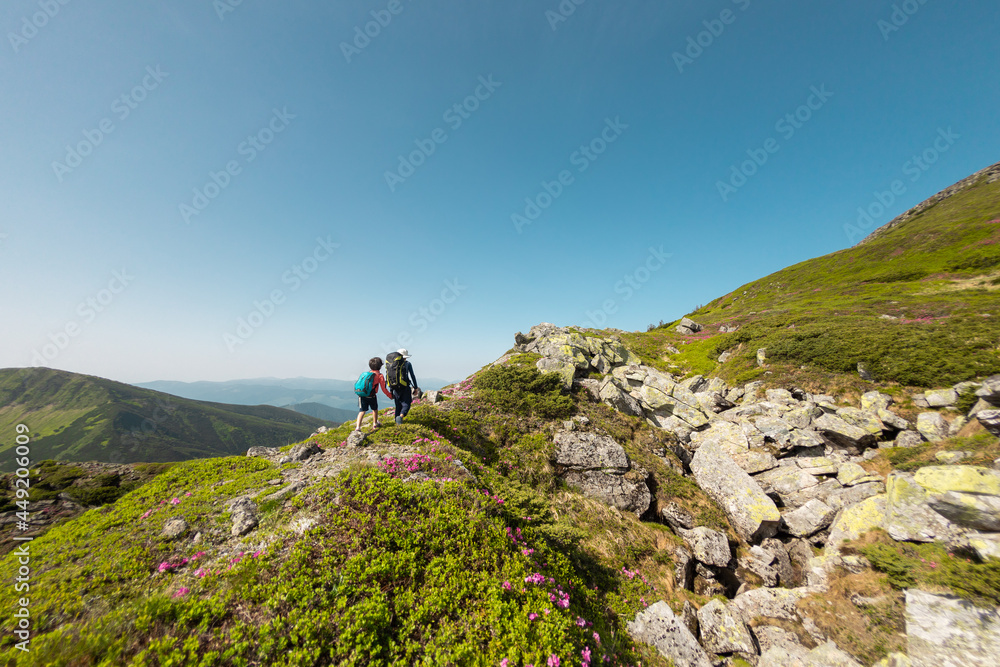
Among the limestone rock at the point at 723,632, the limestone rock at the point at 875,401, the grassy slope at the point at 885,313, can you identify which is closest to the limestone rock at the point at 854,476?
the limestone rock at the point at 875,401

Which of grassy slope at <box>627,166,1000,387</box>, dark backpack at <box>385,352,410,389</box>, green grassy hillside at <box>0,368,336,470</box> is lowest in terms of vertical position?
green grassy hillside at <box>0,368,336,470</box>

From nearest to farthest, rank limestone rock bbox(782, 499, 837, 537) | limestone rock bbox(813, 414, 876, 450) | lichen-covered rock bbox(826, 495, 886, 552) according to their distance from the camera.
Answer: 1. lichen-covered rock bbox(826, 495, 886, 552)
2. limestone rock bbox(782, 499, 837, 537)
3. limestone rock bbox(813, 414, 876, 450)

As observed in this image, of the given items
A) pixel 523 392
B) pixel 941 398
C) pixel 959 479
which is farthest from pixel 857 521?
pixel 523 392

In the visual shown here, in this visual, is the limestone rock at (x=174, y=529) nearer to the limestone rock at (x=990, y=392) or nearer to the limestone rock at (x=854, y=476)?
the limestone rock at (x=854, y=476)

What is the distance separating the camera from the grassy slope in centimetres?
2025

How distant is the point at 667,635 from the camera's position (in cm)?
780

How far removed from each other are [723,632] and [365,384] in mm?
13679

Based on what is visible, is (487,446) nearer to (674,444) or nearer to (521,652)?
(521,652)

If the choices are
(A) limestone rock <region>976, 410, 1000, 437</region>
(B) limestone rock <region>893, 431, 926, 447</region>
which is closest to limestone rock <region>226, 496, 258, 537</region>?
(A) limestone rock <region>976, 410, 1000, 437</region>

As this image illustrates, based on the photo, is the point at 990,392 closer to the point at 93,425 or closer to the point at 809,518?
the point at 809,518

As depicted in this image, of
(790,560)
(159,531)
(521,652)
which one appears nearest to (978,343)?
(790,560)

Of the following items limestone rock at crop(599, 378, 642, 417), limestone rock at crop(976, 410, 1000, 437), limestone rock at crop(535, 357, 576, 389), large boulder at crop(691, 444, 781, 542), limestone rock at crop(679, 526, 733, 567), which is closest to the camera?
limestone rock at crop(679, 526, 733, 567)

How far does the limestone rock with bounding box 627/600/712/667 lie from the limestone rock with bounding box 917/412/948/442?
1729 cm

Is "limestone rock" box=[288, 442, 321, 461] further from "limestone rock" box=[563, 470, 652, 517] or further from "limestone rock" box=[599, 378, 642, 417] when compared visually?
"limestone rock" box=[599, 378, 642, 417]
